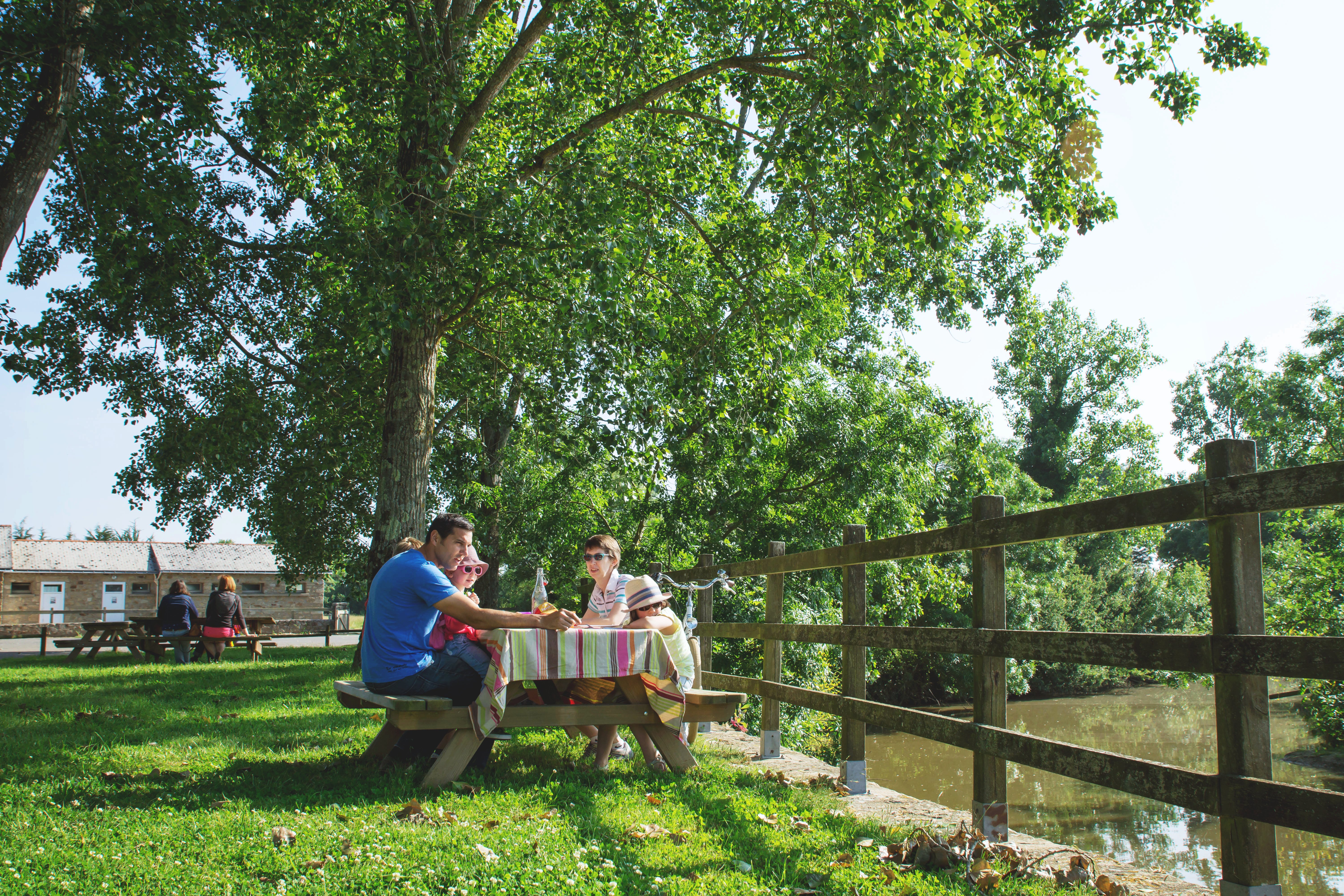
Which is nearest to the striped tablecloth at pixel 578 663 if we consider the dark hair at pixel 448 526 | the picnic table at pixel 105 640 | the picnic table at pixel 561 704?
the picnic table at pixel 561 704

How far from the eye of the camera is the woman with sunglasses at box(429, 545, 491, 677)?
4961 mm

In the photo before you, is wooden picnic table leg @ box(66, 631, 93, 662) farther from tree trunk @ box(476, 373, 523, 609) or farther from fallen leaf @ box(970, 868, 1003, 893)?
fallen leaf @ box(970, 868, 1003, 893)

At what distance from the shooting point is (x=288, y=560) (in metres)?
24.3

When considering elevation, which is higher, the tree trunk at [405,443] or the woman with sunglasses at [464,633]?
the tree trunk at [405,443]

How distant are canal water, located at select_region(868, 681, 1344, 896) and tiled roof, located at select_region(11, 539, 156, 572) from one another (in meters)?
44.9

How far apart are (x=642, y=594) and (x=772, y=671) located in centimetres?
166

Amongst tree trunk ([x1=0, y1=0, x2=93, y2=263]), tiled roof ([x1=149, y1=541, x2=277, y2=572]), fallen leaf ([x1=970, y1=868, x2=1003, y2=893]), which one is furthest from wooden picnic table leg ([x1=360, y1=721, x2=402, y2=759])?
tiled roof ([x1=149, y1=541, x2=277, y2=572])

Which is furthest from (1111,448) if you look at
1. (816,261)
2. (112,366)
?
(112,366)

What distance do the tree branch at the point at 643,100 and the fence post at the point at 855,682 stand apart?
7698 millimetres

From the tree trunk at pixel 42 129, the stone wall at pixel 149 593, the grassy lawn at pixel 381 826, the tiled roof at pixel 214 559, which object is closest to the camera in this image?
the grassy lawn at pixel 381 826

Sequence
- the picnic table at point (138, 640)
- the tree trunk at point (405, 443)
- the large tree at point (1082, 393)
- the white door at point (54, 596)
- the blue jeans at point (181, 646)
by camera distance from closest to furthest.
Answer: the tree trunk at point (405, 443)
the blue jeans at point (181, 646)
the picnic table at point (138, 640)
the large tree at point (1082, 393)
the white door at point (54, 596)

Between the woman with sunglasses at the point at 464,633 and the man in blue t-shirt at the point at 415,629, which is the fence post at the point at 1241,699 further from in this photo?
the woman with sunglasses at the point at 464,633

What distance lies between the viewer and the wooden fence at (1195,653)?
2629 millimetres

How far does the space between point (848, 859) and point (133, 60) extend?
8.98m
